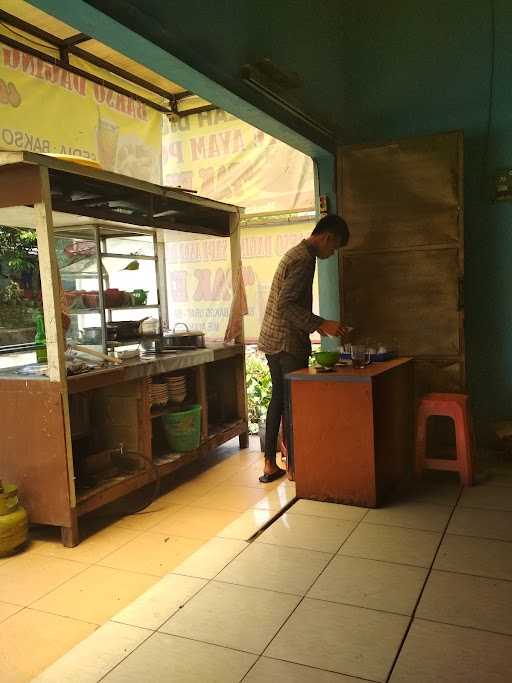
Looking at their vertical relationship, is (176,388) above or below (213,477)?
above

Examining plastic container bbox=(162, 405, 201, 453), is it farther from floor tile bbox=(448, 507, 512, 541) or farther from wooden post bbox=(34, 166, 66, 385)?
floor tile bbox=(448, 507, 512, 541)

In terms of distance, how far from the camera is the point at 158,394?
4.21 meters

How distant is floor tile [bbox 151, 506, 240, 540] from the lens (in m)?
3.37

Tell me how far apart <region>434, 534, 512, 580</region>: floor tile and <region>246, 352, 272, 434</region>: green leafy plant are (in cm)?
301

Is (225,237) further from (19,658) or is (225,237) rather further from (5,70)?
(19,658)

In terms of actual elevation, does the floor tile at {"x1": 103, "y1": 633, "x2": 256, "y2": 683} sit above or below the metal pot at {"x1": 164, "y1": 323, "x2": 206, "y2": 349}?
below

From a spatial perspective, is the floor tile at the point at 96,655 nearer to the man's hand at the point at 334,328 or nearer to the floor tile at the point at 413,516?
the floor tile at the point at 413,516

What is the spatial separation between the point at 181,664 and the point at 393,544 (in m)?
1.31

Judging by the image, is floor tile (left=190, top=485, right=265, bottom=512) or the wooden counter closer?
the wooden counter

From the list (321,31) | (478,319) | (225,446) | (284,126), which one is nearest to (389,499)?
(478,319)

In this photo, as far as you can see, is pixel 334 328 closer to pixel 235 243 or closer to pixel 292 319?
pixel 292 319

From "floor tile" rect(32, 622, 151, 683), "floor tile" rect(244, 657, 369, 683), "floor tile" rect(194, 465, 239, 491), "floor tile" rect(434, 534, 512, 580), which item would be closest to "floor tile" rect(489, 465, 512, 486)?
"floor tile" rect(434, 534, 512, 580)

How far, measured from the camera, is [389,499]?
3566 millimetres

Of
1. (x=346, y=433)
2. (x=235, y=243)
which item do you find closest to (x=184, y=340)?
(x=235, y=243)
